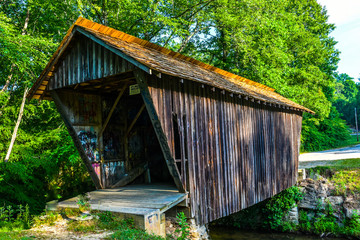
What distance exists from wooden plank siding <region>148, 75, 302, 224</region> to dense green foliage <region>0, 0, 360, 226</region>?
15.8 ft

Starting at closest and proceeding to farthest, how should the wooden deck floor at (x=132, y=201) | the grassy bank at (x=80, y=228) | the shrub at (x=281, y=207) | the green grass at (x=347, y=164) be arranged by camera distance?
the grassy bank at (x=80, y=228), the wooden deck floor at (x=132, y=201), the shrub at (x=281, y=207), the green grass at (x=347, y=164)

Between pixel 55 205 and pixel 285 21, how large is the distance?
770 inches

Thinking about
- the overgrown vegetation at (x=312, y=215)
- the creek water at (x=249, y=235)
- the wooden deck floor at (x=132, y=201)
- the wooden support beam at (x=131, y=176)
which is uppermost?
the wooden support beam at (x=131, y=176)

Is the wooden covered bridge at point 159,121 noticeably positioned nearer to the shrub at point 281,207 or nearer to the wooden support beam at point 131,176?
the wooden support beam at point 131,176

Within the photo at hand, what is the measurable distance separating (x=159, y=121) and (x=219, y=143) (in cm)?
216

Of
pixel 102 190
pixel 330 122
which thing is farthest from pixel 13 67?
pixel 330 122

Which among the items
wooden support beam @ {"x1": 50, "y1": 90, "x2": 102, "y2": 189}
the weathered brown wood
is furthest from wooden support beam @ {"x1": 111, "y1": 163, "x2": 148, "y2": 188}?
wooden support beam @ {"x1": 50, "y1": 90, "x2": 102, "y2": 189}

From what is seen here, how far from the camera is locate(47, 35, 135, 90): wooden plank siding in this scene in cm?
550

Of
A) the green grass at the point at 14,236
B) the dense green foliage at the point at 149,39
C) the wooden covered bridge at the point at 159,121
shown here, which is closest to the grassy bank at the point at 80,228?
the green grass at the point at 14,236

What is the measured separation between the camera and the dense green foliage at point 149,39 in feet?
32.1

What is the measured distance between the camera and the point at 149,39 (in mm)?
15484

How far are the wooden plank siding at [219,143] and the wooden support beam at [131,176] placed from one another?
8.20ft

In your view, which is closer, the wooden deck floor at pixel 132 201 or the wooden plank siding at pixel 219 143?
the wooden deck floor at pixel 132 201

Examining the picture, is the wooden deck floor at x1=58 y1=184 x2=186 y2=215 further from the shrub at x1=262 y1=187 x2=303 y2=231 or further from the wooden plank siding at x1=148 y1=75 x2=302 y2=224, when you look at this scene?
the shrub at x1=262 y1=187 x2=303 y2=231
